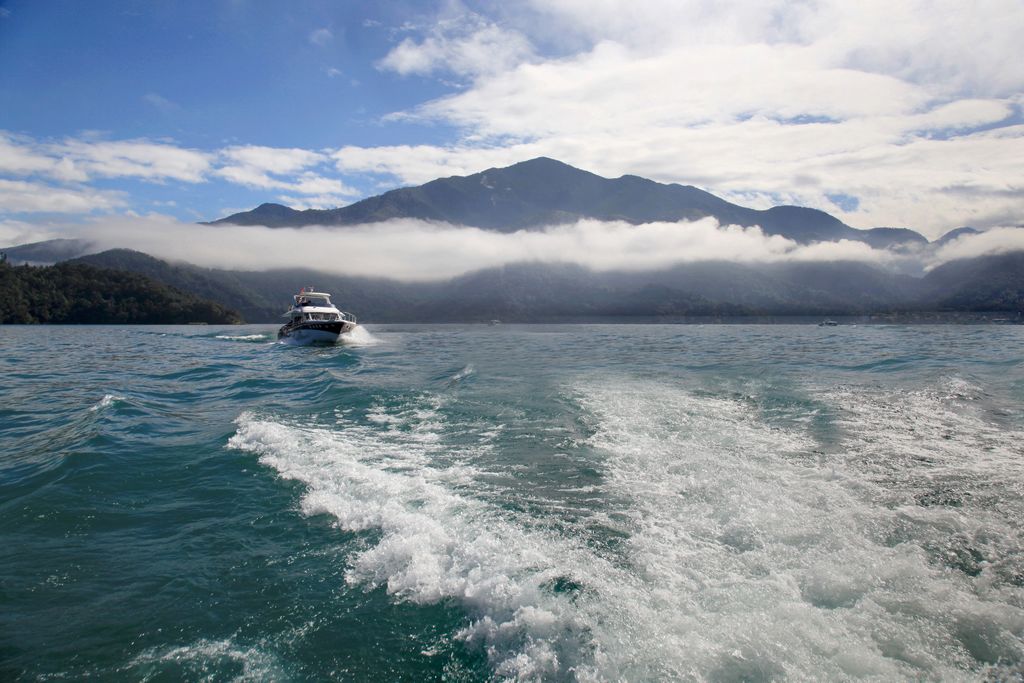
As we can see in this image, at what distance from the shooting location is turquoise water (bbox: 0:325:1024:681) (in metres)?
4.84

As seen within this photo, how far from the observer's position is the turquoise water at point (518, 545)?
4.84 meters

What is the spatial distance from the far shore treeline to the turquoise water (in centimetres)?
15685

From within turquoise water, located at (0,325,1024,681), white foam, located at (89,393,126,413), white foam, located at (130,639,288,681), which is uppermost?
white foam, located at (89,393,126,413)

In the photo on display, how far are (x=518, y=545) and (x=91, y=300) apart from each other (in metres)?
179

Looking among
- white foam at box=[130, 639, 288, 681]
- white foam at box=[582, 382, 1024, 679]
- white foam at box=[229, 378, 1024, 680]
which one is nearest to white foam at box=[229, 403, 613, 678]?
white foam at box=[229, 378, 1024, 680]

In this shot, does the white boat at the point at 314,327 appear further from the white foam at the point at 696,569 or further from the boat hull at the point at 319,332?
the white foam at the point at 696,569

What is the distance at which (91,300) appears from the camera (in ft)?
471

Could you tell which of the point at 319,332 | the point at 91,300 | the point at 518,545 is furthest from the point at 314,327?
the point at 91,300

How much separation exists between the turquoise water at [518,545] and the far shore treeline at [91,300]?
515ft

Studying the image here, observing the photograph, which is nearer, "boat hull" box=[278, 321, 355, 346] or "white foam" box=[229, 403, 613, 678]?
"white foam" box=[229, 403, 613, 678]

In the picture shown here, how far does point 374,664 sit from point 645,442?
28.0 feet

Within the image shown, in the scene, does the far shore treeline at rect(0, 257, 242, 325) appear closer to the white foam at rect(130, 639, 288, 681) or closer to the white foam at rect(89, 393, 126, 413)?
the white foam at rect(89, 393, 126, 413)

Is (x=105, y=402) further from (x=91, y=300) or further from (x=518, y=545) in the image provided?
(x=91, y=300)

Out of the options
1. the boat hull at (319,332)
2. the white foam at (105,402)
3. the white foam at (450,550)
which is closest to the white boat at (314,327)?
the boat hull at (319,332)
